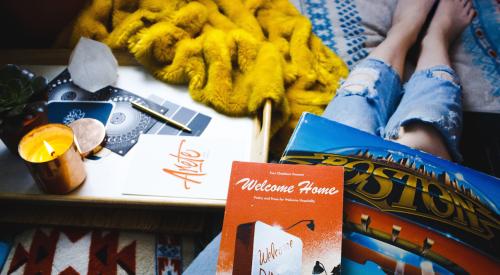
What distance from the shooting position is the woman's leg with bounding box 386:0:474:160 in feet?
2.25

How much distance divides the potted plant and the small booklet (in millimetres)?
171

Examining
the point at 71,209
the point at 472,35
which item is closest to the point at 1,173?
the point at 71,209

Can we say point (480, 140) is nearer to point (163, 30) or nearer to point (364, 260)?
point (364, 260)

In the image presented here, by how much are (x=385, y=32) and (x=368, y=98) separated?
1.24 feet

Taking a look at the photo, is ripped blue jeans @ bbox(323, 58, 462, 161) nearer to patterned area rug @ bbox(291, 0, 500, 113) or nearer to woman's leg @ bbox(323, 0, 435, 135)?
woman's leg @ bbox(323, 0, 435, 135)

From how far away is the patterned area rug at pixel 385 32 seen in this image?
89 cm

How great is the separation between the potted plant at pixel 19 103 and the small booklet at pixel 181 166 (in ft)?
0.56

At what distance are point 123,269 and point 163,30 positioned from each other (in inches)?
19.8

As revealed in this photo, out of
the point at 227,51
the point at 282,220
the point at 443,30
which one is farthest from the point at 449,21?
the point at 282,220

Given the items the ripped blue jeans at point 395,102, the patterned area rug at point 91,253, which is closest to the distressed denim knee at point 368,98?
the ripped blue jeans at point 395,102

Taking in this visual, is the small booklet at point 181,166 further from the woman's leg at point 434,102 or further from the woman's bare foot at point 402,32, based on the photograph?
the woman's bare foot at point 402,32

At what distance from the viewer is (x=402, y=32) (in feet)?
3.28

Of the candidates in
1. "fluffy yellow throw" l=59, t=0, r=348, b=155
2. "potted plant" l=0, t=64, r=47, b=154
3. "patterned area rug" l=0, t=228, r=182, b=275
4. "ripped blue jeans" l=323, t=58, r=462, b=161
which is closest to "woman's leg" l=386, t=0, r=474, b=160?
"ripped blue jeans" l=323, t=58, r=462, b=161

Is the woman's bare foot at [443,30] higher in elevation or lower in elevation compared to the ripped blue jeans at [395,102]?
higher
